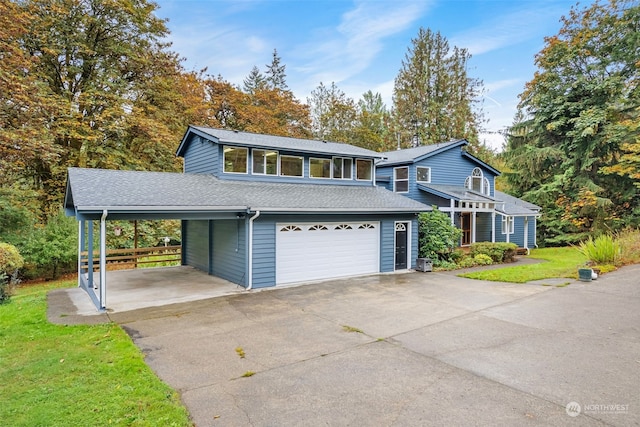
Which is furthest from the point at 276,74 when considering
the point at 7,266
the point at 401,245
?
the point at 7,266

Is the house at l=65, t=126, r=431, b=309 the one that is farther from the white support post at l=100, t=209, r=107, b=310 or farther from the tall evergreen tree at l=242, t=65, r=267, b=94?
the tall evergreen tree at l=242, t=65, r=267, b=94

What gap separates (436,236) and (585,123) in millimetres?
12849

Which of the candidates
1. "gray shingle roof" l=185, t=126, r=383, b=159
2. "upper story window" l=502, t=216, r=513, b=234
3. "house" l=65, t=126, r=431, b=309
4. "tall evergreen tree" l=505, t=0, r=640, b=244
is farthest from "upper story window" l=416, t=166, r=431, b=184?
"tall evergreen tree" l=505, t=0, r=640, b=244

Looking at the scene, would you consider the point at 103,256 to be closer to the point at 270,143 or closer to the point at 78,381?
the point at 78,381

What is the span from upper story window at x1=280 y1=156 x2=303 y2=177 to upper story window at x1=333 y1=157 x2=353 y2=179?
1.62 m

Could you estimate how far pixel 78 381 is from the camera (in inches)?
178

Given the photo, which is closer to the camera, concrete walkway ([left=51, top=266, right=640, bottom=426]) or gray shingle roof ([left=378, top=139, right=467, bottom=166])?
concrete walkway ([left=51, top=266, right=640, bottom=426])

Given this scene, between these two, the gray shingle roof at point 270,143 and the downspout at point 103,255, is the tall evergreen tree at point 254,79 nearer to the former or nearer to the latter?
the gray shingle roof at point 270,143

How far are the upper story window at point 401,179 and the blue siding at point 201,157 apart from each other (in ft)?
31.3

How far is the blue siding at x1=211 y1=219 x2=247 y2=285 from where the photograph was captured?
10.4 metres

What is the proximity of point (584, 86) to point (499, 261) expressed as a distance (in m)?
13.0

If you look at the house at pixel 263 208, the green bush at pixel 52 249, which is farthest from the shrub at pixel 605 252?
the green bush at pixel 52 249

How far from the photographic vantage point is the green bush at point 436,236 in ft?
46.6

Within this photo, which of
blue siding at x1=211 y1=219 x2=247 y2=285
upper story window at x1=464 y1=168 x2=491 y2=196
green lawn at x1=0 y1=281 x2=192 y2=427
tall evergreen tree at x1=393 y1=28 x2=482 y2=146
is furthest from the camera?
tall evergreen tree at x1=393 y1=28 x2=482 y2=146
